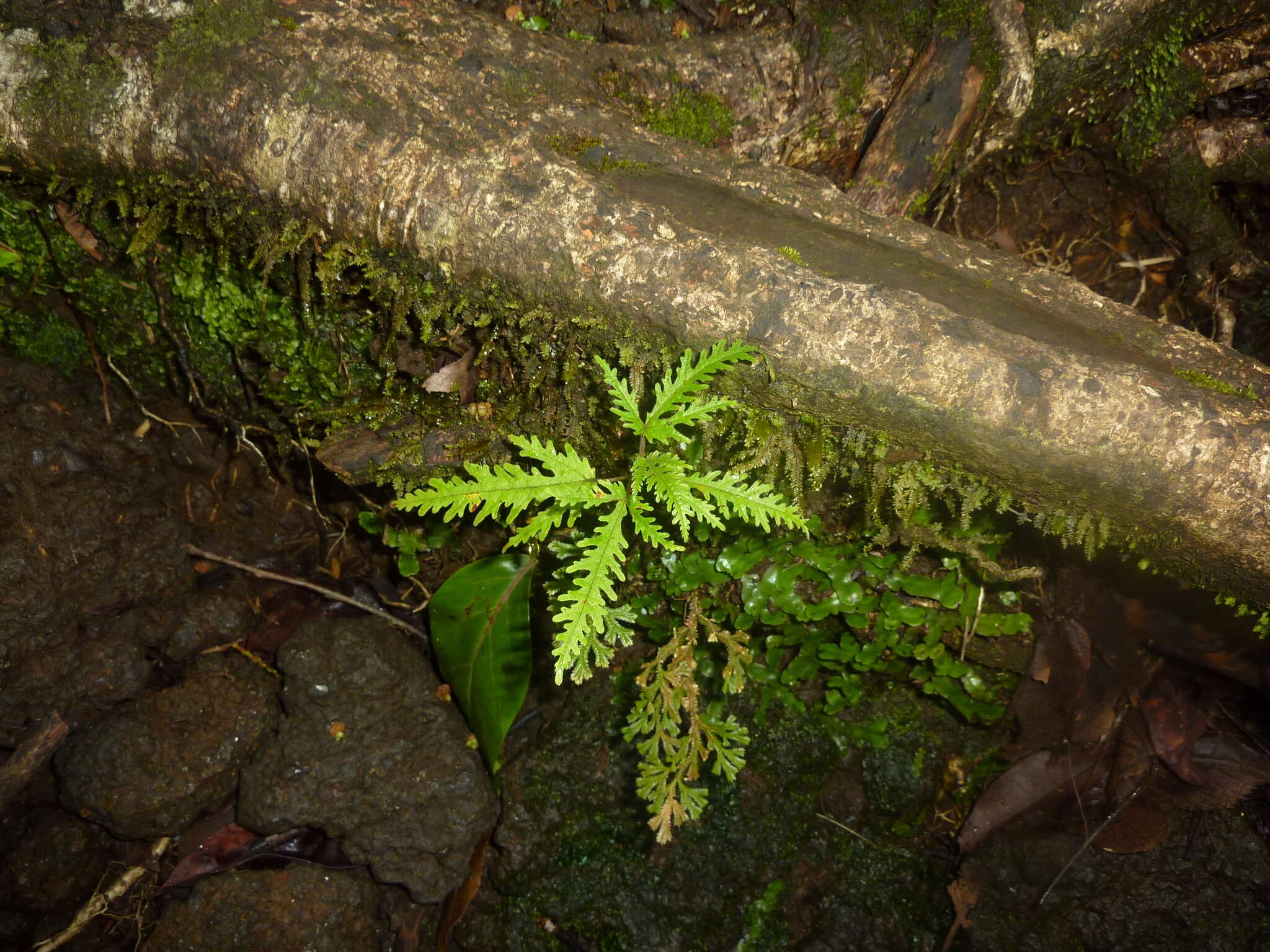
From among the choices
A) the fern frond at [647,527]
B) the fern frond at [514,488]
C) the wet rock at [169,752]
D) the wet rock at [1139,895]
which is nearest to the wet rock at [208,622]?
the wet rock at [169,752]

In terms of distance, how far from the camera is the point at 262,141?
2242mm

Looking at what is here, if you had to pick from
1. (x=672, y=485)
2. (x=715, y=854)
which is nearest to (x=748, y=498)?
(x=672, y=485)

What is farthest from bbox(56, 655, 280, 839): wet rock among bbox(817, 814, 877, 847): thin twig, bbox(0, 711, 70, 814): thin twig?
bbox(817, 814, 877, 847): thin twig

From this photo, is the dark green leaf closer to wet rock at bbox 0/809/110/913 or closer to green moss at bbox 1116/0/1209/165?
wet rock at bbox 0/809/110/913

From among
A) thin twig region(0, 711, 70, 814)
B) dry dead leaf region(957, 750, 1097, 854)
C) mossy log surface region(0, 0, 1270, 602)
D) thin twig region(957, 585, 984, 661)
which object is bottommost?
thin twig region(0, 711, 70, 814)

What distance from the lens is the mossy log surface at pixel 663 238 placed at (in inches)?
78.8

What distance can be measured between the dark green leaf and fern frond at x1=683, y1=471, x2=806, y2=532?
53.4 inches

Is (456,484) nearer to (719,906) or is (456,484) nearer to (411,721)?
(411,721)

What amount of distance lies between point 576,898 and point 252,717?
180cm

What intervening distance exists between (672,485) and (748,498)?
0.22m

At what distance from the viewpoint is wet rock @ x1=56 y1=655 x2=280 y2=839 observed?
3295mm

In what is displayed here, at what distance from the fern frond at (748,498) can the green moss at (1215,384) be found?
1184mm

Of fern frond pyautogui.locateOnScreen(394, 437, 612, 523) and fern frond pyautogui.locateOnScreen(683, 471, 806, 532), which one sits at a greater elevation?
fern frond pyautogui.locateOnScreen(683, 471, 806, 532)

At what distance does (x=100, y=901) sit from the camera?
3.37m
